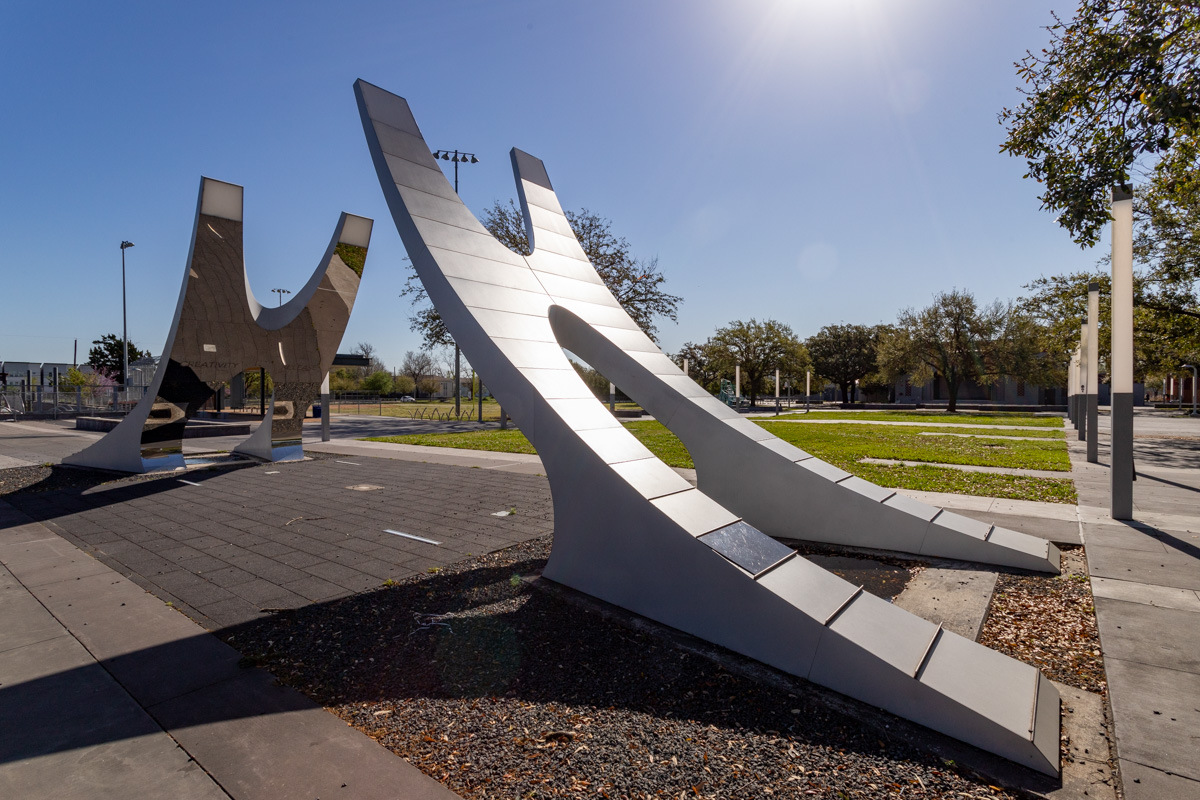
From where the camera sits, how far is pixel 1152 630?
4.21m

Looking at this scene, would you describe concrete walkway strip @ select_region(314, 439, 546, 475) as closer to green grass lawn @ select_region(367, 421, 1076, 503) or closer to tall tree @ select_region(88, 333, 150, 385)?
green grass lawn @ select_region(367, 421, 1076, 503)

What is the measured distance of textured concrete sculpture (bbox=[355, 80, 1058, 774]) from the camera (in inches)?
129

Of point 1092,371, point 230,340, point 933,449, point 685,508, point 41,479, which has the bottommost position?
point 41,479

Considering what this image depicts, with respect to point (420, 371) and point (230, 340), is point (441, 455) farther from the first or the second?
point (420, 371)

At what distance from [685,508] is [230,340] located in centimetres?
1230

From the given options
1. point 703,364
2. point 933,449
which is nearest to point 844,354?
point 703,364

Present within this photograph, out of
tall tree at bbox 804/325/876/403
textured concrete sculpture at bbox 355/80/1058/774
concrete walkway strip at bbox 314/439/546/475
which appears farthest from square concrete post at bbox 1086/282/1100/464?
tall tree at bbox 804/325/876/403

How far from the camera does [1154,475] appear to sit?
11.2 m

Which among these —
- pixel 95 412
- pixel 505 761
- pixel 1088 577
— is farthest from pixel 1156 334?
pixel 95 412

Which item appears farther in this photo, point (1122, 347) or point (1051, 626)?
point (1122, 347)

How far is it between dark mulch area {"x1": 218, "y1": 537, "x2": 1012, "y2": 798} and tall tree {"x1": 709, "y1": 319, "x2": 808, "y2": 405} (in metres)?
44.9

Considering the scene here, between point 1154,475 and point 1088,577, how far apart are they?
8.44 meters

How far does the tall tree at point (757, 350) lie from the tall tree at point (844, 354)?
15.3 m

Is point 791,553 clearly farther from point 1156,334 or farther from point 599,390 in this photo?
point 599,390
